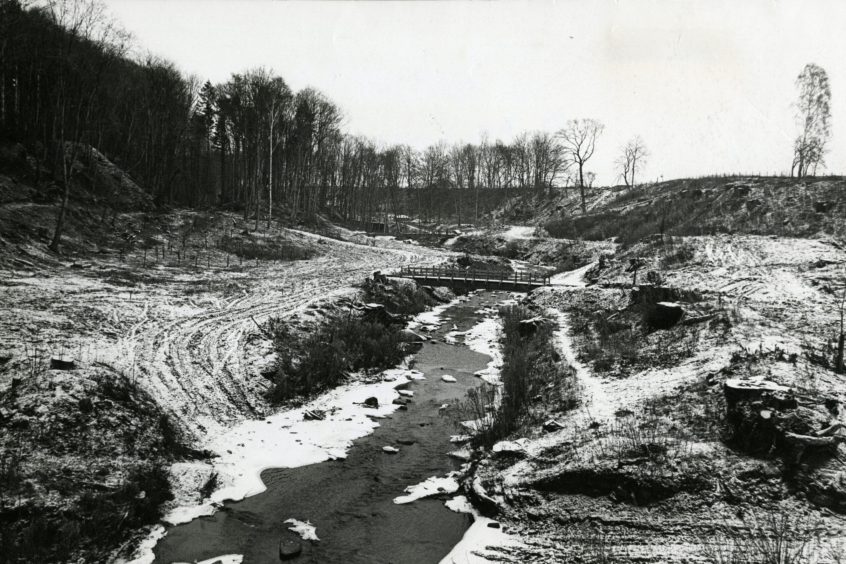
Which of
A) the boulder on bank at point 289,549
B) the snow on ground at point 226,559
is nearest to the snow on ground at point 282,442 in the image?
the snow on ground at point 226,559

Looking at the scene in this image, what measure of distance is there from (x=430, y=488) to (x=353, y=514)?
1.73 m

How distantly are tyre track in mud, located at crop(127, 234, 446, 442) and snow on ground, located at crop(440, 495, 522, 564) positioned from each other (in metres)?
6.71

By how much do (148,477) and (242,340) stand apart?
7.12m

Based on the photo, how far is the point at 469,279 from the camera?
34.2 m

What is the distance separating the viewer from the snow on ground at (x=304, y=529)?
797cm

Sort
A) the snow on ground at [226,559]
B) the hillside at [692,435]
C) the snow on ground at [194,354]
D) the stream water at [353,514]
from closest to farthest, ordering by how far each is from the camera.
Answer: the hillside at [692,435]
the snow on ground at [226,559]
the stream water at [353,514]
the snow on ground at [194,354]

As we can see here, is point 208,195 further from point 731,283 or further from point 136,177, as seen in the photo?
point 731,283

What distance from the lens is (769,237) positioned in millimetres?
24766

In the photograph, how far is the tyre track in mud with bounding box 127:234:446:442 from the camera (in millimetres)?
11781

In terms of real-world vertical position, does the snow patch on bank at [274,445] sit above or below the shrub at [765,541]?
below

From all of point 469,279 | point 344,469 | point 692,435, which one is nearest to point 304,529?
point 344,469

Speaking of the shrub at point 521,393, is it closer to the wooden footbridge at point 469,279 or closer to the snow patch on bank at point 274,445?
the snow patch on bank at point 274,445

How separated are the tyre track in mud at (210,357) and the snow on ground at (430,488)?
520cm

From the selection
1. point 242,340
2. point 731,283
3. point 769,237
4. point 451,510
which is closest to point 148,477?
point 451,510
